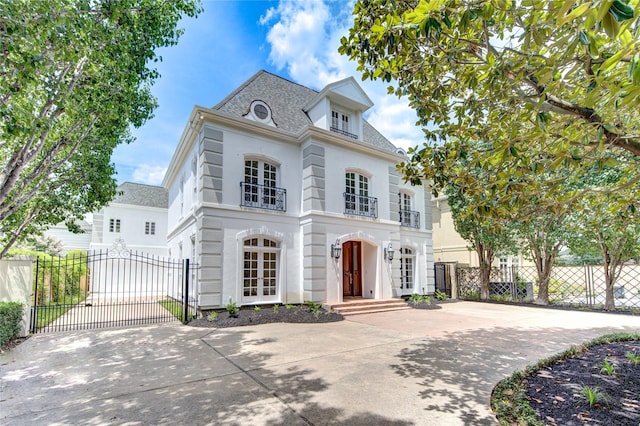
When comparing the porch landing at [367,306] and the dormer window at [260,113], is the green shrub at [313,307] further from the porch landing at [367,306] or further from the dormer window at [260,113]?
the dormer window at [260,113]

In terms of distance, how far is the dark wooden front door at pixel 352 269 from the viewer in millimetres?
14023

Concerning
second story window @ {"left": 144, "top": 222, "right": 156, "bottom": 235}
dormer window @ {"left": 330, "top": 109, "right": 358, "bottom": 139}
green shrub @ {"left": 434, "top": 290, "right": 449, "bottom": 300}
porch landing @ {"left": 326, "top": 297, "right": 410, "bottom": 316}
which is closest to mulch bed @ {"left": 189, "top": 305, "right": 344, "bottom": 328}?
porch landing @ {"left": 326, "top": 297, "right": 410, "bottom": 316}

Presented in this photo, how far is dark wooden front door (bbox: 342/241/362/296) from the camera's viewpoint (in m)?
14.0

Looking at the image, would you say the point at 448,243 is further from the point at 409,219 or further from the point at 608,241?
the point at 608,241

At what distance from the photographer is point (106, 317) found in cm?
1088

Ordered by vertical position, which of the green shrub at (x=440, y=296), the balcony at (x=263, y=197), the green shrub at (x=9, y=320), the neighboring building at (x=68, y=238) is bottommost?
the green shrub at (x=440, y=296)

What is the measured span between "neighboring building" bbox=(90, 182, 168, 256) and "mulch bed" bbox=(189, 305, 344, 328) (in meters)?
13.7

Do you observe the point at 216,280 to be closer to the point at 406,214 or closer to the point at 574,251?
the point at 406,214

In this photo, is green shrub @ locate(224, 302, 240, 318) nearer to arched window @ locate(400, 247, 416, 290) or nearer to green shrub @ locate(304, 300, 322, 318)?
green shrub @ locate(304, 300, 322, 318)

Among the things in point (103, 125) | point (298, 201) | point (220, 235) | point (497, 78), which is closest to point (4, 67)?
point (103, 125)

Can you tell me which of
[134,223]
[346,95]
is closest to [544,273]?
[346,95]

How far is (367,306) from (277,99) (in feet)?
29.4

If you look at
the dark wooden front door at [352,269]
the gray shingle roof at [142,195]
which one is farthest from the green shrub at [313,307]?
the gray shingle roof at [142,195]

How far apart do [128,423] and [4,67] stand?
5.49m
